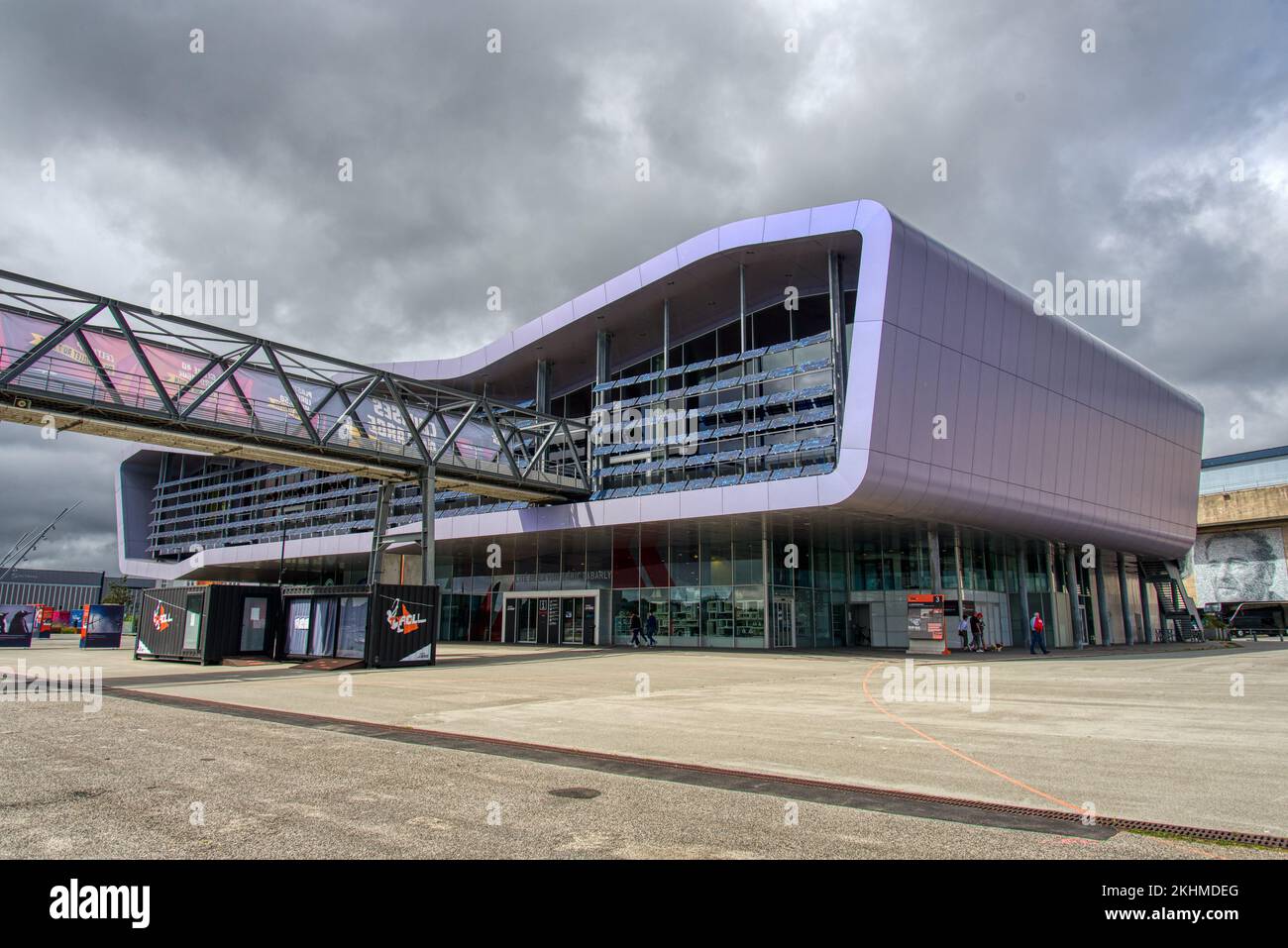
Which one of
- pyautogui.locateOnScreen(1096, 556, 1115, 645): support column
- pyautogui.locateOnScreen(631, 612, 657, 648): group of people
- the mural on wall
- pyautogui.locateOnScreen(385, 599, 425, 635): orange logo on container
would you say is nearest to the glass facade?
pyautogui.locateOnScreen(631, 612, 657, 648): group of people

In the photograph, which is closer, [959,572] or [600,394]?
[959,572]

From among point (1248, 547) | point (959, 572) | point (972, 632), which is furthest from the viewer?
point (1248, 547)

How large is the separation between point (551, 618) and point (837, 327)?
2090 cm

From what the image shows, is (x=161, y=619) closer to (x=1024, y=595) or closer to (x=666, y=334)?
(x=666, y=334)

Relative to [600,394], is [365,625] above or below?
below

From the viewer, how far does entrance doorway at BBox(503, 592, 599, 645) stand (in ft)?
131

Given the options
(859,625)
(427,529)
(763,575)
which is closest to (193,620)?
(427,529)

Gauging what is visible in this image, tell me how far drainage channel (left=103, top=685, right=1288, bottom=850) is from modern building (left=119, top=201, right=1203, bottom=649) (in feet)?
57.2

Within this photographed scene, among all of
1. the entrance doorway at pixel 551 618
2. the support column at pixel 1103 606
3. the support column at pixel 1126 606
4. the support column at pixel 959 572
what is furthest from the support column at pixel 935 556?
the support column at pixel 1126 606

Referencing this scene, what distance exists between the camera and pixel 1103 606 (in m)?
49.6

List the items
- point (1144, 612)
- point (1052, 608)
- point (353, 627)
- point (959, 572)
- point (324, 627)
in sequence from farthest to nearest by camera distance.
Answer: point (1144, 612) < point (1052, 608) < point (959, 572) < point (324, 627) < point (353, 627)
